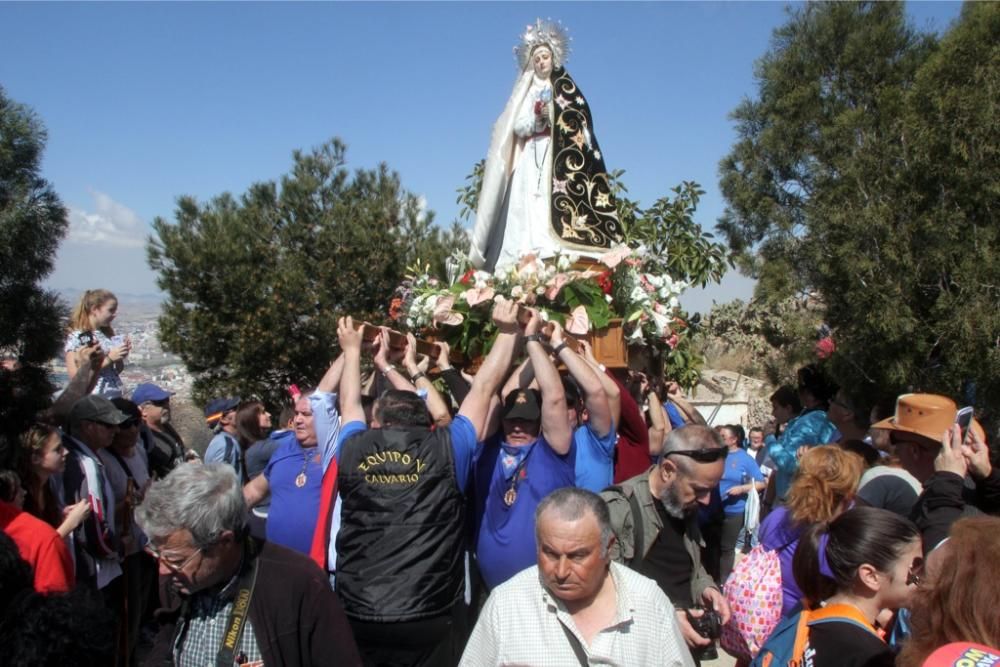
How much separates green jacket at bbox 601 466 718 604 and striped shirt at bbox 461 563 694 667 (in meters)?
0.52

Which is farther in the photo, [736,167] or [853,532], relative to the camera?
[736,167]

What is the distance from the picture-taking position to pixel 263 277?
61.5 feet

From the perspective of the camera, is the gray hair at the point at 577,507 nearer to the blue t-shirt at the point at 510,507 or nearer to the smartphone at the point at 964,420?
the blue t-shirt at the point at 510,507

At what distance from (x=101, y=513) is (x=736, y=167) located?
23.1 metres

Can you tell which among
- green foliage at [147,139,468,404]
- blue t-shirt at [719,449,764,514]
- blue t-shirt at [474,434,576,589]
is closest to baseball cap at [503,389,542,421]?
blue t-shirt at [474,434,576,589]

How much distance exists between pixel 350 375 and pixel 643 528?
Result: 1513 millimetres

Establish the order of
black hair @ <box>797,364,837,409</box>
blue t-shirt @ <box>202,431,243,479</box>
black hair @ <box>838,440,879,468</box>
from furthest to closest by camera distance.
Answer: blue t-shirt @ <box>202,431,243,479</box>
black hair @ <box>797,364,837,409</box>
black hair @ <box>838,440,879,468</box>

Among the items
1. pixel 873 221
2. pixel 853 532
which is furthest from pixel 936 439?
pixel 873 221

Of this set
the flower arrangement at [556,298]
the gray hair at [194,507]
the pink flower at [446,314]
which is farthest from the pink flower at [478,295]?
the gray hair at [194,507]

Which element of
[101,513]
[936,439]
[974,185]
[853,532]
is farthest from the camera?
[974,185]

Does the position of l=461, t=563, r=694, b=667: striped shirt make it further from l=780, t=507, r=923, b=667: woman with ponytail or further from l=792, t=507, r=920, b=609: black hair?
l=792, t=507, r=920, b=609: black hair

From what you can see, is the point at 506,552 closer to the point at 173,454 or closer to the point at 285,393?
the point at 173,454

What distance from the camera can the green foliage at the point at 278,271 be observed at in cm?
1831

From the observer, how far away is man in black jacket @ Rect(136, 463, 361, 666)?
8.89 feet
